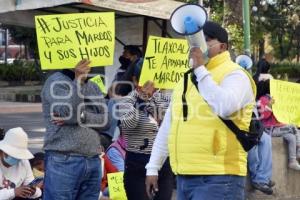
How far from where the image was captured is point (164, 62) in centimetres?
630

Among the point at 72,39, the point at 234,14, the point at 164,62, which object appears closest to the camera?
the point at 72,39

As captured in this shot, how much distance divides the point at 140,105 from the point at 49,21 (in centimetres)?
110

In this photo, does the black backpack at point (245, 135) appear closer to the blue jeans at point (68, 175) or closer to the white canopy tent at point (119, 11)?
the blue jeans at point (68, 175)

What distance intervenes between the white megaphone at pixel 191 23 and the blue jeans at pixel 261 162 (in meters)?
4.25

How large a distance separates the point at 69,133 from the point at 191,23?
4.38ft

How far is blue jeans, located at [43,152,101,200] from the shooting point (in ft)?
15.9

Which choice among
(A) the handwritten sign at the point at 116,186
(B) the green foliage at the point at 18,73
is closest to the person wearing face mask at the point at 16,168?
(A) the handwritten sign at the point at 116,186

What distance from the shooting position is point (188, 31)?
3.99 m

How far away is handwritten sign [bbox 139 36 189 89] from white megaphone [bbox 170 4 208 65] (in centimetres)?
181

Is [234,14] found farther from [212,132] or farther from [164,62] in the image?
[212,132]

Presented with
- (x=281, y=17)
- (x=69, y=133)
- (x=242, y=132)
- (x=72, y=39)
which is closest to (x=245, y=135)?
(x=242, y=132)

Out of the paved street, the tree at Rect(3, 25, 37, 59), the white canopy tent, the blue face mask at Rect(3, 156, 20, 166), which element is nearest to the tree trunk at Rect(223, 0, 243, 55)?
the paved street

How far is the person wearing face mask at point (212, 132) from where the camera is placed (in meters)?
4.03

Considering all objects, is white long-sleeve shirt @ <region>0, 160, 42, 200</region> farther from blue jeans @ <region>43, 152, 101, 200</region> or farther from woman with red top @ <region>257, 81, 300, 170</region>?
woman with red top @ <region>257, 81, 300, 170</region>
